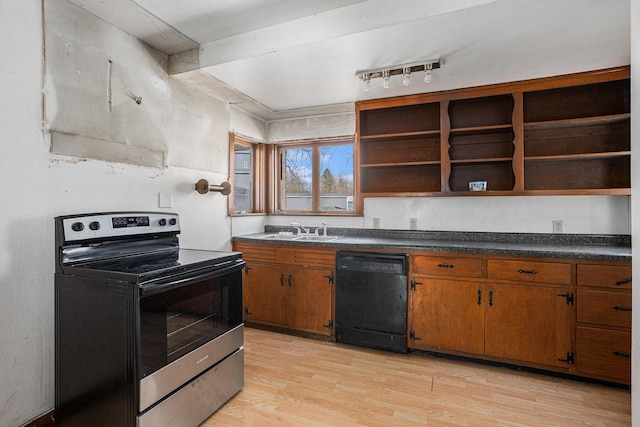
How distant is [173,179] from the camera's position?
2.66 m

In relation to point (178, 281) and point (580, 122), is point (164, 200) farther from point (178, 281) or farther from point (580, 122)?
point (580, 122)

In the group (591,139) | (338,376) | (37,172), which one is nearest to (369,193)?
(338,376)

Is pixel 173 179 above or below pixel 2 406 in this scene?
above

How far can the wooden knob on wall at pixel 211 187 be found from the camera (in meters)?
2.84

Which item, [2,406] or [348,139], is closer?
[2,406]

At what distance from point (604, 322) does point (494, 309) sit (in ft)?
2.16

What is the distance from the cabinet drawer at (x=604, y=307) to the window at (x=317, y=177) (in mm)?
2174

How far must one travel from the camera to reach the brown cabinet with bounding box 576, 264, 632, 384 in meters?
2.17

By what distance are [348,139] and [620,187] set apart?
2.47 m

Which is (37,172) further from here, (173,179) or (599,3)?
(599,3)

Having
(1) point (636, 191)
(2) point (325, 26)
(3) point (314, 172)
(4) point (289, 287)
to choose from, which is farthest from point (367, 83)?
(1) point (636, 191)

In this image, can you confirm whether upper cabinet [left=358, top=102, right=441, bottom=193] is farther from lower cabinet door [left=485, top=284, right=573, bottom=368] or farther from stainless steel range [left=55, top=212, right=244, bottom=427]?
stainless steel range [left=55, top=212, right=244, bottom=427]

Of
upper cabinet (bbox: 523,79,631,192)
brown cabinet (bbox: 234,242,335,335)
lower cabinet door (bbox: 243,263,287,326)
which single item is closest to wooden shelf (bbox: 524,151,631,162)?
upper cabinet (bbox: 523,79,631,192)

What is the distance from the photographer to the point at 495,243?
9.31 ft
